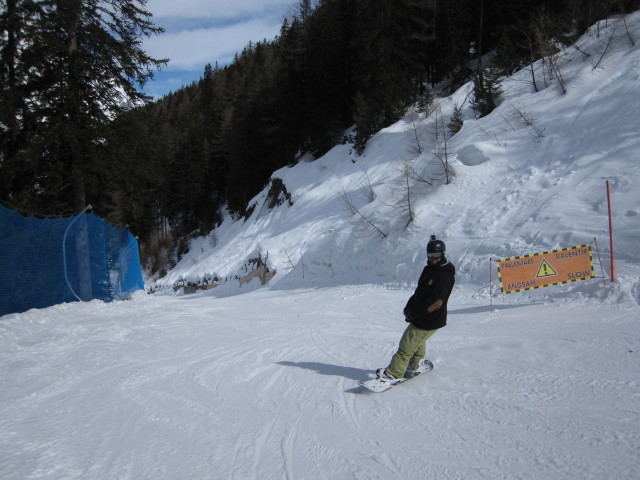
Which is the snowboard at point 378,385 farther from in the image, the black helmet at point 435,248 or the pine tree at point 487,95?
the pine tree at point 487,95

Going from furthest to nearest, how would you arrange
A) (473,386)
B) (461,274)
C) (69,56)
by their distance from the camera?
1. (69,56)
2. (461,274)
3. (473,386)

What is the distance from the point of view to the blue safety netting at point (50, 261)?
961 cm

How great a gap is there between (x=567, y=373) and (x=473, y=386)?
42.6 inches

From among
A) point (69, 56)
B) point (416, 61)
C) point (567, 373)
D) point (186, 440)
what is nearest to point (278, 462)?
point (186, 440)

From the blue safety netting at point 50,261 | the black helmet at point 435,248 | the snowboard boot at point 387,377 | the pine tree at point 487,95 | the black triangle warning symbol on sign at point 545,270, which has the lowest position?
the snowboard boot at point 387,377

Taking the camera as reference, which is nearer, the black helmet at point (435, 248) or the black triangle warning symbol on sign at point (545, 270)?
the black helmet at point (435, 248)

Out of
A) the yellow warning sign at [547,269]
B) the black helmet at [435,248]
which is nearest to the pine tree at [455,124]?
the yellow warning sign at [547,269]

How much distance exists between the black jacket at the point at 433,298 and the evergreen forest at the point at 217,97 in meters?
13.0

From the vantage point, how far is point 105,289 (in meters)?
11.8

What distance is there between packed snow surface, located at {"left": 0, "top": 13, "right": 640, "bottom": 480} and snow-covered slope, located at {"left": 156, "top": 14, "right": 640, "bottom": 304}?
9 centimetres

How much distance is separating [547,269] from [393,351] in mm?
3892

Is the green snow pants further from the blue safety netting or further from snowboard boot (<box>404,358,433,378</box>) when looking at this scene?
the blue safety netting

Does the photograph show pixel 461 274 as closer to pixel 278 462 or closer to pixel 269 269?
pixel 278 462

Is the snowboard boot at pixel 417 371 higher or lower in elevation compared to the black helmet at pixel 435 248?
lower
